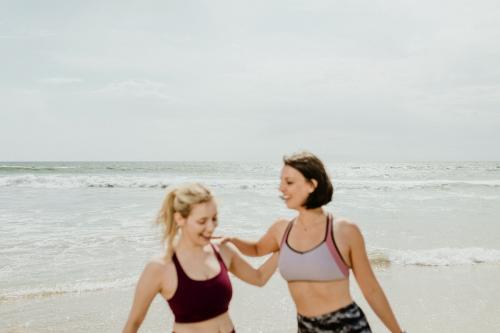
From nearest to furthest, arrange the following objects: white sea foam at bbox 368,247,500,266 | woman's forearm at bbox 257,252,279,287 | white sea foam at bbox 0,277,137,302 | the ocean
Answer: woman's forearm at bbox 257,252,279,287
the ocean
white sea foam at bbox 0,277,137,302
white sea foam at bbox 368,247,500,266

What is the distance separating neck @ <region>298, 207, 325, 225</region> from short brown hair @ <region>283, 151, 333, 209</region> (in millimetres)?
44

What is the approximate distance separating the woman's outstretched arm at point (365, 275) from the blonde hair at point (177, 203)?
35.6 inches

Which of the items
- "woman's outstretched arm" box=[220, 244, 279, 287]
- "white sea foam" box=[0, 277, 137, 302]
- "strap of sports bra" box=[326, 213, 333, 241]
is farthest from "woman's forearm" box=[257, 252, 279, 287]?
"white sea foam" box=[0, 277, 137, 302]

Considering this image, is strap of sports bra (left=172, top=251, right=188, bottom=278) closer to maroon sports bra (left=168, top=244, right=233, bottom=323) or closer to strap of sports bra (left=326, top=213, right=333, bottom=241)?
maroon sports bra (left=168, top=244, right=233, bottom=323)

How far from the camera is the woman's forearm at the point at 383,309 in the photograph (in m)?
2.91

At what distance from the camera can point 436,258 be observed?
9398 mm

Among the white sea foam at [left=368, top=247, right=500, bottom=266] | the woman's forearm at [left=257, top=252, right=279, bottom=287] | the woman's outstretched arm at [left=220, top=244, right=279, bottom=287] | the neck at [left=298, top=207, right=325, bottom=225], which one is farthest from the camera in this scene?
the white sea foam at [left=368, top=247, right=500, bottom=266]

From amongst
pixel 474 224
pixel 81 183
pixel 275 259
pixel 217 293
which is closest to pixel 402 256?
pixel 474 224

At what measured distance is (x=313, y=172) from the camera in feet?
9.75

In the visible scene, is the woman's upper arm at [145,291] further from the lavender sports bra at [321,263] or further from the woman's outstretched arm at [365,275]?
the woman's outstretched arm at [365,275]

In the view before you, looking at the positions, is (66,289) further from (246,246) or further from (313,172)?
(313,172)

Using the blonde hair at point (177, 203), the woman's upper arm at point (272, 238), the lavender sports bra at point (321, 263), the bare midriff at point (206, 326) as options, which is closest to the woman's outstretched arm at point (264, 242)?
the woman's upper arm at point (272, 238)

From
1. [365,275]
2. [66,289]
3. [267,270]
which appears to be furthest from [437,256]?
[365,275]

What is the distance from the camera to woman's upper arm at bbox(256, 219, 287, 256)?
10.8 feet
